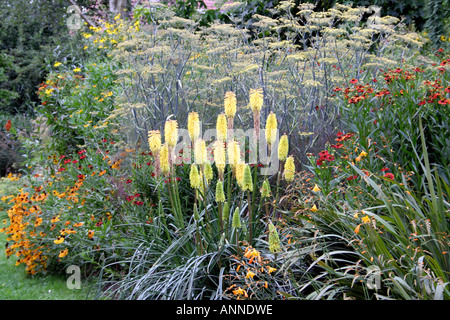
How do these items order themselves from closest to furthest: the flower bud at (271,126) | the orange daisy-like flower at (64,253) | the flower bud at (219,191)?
1. the flower bud at (219,191)
2. the flower bud at (271,126)
3. the orange daisy-like flower at (64,253)

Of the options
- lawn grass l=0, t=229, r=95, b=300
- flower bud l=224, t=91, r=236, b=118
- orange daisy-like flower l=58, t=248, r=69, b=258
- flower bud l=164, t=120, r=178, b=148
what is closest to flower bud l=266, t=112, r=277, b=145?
flower bud l=224, t=91, r=236, b=118

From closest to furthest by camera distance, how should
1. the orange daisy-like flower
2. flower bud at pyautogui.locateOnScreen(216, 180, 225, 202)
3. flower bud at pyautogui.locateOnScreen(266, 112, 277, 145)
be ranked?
flower bud at pyautogui.locateOnScreen(216, 180, 225, 202)
flower bud at pyautogui.locateOnScreen(266, 112, 277, 145)
the orange daisy-like flower

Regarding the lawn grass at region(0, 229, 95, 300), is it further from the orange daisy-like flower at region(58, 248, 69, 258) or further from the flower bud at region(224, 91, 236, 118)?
the flower bud at region(224, 91, 236, 118)

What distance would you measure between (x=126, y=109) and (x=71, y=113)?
1879mm

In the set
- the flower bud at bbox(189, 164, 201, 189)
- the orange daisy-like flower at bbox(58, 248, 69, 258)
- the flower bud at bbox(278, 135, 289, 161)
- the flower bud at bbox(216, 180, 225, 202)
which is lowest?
the orange daisy-like flower at bbox(58, 248, 69, 258)

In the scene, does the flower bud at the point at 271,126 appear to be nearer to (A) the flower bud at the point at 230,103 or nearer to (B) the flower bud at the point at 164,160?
(A) the flower bud at the point at 230,103

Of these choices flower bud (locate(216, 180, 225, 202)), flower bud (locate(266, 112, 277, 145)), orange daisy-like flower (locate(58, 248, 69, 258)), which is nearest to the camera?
flower bud (locate(216, 180, 225, 202))

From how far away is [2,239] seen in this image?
19.8 feet

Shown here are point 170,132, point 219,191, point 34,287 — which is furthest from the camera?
point 34,287

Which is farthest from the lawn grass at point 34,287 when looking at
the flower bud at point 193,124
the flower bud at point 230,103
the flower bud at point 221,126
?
the flower bud at point 230,103

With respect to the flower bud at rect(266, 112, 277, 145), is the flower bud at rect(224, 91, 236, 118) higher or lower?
higher

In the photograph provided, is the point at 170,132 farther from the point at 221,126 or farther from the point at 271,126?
the point at 271,126

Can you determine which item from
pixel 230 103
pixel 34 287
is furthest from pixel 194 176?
pixel 34 287
